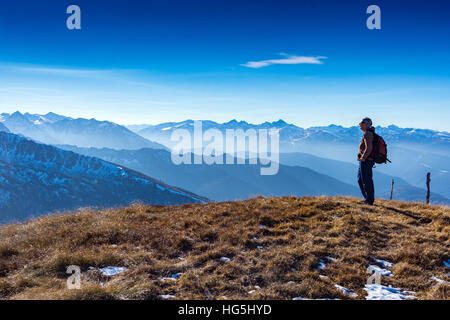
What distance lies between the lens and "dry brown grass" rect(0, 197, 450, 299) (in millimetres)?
6742

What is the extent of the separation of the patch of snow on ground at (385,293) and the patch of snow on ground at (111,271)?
22.0 feet

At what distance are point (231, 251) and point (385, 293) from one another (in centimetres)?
448

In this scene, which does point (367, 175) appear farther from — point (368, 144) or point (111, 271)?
point (111, 271)

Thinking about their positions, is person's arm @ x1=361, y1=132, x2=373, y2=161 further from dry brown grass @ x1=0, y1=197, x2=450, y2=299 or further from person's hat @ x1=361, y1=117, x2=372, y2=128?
dry brown grass @ x1=0, y1=197, x2=450, y2=299

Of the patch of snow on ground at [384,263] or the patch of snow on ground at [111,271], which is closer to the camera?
the patch of snow on ground at [111,271]

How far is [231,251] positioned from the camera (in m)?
9.03

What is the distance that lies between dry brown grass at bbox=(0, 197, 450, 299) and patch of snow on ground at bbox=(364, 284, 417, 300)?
0.19 metres

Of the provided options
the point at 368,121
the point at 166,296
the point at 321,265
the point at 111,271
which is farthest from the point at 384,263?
the point at 111,271

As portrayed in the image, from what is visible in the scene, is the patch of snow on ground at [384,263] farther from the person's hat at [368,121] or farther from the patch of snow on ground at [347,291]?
the person's hat at [368,121]

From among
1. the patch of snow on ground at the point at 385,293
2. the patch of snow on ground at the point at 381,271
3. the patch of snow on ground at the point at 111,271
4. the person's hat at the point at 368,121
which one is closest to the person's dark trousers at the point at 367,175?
the person's hat at the point at 368,121

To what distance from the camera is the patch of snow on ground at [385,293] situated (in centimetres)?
652
